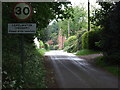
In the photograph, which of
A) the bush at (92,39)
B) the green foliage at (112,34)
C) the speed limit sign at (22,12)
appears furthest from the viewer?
the bush at (92,39)

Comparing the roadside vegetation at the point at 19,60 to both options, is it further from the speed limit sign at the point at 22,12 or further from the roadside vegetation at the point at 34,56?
the speed limit sign at the point at 22,12

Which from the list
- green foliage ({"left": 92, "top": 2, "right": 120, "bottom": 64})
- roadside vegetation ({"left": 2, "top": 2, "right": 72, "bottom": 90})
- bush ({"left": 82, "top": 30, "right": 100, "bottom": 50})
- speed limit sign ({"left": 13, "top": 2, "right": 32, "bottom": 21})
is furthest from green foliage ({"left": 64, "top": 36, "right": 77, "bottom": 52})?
speed limit sign ({"left": 13, "top": 2, "right": 32, "bottom": 21})

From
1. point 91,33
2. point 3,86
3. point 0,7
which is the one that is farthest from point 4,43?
point 91,33

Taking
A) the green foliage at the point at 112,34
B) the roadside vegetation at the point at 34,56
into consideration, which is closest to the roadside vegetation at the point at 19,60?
the roadside vegetation at the point at 34,56

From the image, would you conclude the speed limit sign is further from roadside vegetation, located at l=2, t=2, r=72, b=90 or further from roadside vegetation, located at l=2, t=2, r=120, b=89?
roadside vegetation, located at l=2, t=2, r=120, b=89

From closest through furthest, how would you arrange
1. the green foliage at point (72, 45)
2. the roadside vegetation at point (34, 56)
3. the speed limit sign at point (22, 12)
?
1. the speed limit sign at point (22, 12)
2. the roadside vegetation at point (34, 56)
3. the green foliage at point (72, 45)

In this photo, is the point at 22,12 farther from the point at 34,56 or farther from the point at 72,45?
the point at 72,45

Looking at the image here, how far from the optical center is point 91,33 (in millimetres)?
32094

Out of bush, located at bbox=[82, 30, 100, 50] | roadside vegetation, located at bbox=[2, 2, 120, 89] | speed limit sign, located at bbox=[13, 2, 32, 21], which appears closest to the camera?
speed limit sign, located at bbox=[13, 2, 32, 21]

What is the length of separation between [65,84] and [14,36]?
6239 mm

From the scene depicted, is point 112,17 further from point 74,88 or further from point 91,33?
point 91,33

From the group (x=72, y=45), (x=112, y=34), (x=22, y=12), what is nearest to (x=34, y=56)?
(x=112, y=34)

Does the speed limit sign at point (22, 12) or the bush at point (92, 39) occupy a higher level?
the speed limit sign at point (22, 12)

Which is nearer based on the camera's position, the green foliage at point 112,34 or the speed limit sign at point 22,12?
the speed limit sign at point 22,12
